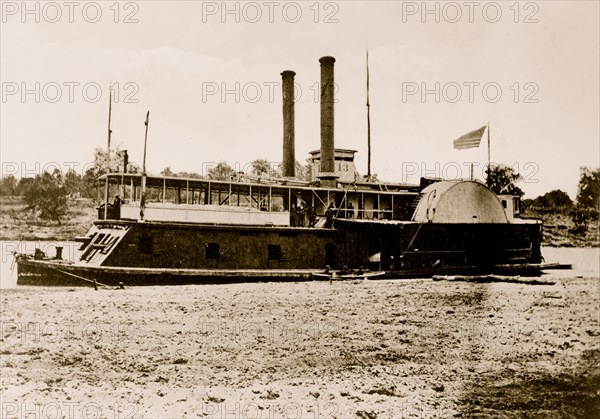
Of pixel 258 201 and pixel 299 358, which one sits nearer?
pixel 299 358

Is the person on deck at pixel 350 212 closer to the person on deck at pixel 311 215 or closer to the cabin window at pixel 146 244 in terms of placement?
the person on deck at pixel 311 215

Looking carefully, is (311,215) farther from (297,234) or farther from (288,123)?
(288,123)

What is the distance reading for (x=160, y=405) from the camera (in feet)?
15.0

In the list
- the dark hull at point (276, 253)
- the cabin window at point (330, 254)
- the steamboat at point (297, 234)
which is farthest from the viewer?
the cabin window at point (330, 254)

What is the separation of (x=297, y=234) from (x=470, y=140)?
6.24 m

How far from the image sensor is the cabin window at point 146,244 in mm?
13391

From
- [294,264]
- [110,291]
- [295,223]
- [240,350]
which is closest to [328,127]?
[295,223]

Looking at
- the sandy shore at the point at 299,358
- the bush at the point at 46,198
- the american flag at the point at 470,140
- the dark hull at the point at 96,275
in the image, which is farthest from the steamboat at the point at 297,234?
the bush at the point at 46,198

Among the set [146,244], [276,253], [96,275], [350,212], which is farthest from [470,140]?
[96,275]

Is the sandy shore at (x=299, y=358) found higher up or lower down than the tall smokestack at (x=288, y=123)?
lower down

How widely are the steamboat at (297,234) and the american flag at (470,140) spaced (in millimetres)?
2513

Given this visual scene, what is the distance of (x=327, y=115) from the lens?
19.5 meters

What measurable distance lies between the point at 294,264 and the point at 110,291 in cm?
586

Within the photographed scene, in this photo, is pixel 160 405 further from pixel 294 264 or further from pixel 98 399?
pixel 294 264
